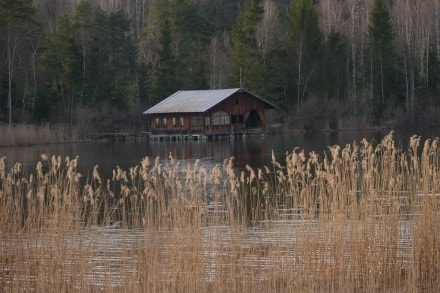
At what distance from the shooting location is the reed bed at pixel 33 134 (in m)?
51.2

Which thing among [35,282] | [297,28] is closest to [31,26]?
[297,28]

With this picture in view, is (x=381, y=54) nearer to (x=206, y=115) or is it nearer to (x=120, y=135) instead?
(x=206, y=115)

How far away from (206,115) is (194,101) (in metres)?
1.40

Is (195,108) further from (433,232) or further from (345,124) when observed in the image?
(433,232)

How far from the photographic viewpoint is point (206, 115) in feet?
198

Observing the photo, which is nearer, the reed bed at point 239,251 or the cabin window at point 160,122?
the reed bed at point 239,251

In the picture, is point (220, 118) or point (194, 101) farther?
point (220, 118)

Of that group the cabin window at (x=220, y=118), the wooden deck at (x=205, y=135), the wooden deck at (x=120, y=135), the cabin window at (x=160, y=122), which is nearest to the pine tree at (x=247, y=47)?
the cabin window at (x=220, y=118)

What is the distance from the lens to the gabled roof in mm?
58688

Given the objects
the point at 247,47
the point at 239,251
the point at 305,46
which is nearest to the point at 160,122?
the point at 247,47

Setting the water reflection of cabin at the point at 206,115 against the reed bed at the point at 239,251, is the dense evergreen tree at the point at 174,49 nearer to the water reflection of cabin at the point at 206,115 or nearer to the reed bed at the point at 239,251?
the water reflection of cabin at the point at 206,115

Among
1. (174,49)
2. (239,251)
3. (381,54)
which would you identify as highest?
(174,49)

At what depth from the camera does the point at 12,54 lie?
59.2 metres

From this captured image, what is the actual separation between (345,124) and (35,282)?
188ft
